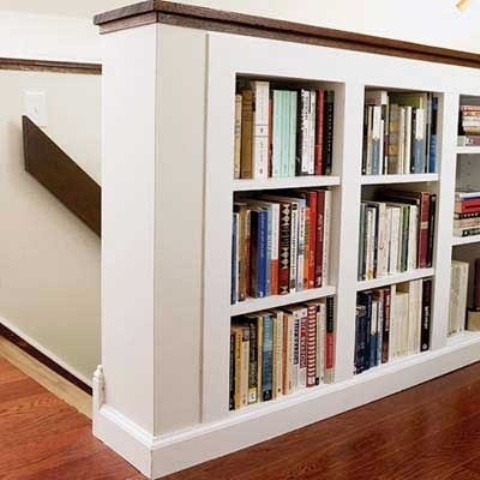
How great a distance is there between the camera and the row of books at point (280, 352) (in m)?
2.02

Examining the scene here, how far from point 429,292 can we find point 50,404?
125 centimetres

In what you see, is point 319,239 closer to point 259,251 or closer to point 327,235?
point 327,235

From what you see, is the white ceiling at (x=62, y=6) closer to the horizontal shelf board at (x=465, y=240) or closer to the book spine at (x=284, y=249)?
the book spine at (x=284, y=249)

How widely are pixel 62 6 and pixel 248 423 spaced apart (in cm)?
169

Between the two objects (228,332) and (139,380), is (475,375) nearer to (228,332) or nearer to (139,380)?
(228,332)

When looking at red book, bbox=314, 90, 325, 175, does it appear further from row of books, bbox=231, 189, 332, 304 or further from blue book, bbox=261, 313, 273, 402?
blue book, bbox=261, 313, 273, 402

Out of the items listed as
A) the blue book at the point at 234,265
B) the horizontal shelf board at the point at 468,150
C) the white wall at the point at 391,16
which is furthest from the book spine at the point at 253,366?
the white wall at the point at 391,16

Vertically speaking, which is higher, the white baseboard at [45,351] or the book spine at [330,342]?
the book spine at [330,342]

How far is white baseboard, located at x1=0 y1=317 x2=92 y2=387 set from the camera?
290 centimetres

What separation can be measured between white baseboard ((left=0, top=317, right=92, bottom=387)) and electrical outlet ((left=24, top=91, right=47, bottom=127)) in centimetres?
76

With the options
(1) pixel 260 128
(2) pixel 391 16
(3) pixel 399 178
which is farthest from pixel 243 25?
(2) pixel 391 16

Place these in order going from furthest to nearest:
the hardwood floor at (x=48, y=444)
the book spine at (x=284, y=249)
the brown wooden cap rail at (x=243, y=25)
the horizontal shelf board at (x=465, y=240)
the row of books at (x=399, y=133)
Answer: the horizontal shelf board at (x=465, y=240)
the row of books at (x=399, y=133)
the book spine at (x=284, y=249)
the hardwood floor at (x=48, y=444)
the brown wooden cap rail at (x=243, y=25)

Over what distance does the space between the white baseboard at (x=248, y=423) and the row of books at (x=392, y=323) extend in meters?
0.04

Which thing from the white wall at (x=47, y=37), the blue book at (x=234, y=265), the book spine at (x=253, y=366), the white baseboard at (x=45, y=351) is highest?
the white wall at (x=47, y=37)
